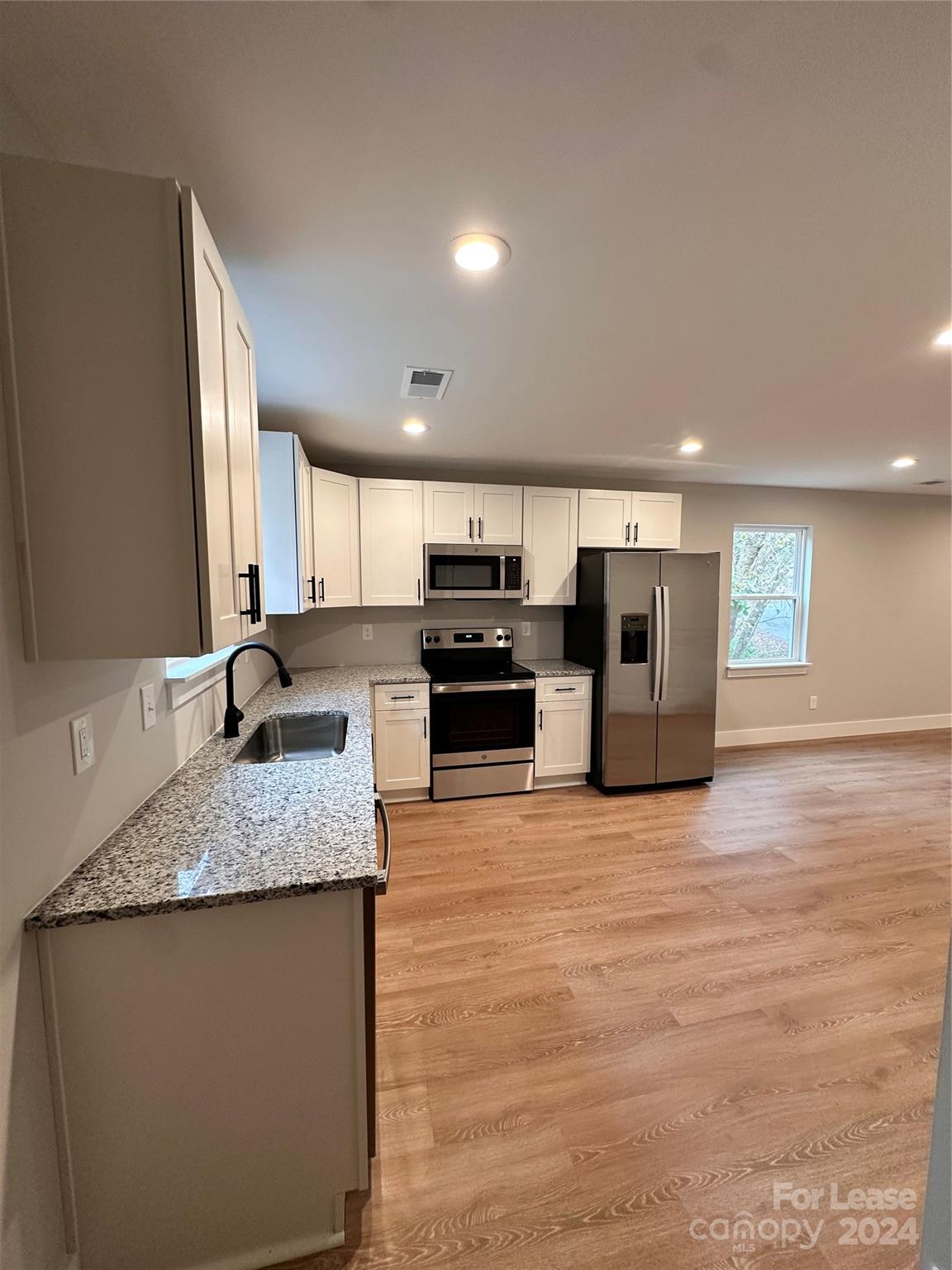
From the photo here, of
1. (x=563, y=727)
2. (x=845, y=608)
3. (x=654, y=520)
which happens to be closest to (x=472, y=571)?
(x=563, y=727)

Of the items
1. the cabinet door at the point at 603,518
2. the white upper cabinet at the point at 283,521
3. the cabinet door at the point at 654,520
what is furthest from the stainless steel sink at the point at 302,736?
the cabinet door at the point at 654,520

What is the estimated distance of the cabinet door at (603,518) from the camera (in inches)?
154

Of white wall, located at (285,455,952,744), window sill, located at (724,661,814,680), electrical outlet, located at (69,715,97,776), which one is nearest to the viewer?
electrical outlet, located at (69,715,97,776)

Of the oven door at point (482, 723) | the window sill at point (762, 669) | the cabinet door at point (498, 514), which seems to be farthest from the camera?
the window sill at point (762, 669)

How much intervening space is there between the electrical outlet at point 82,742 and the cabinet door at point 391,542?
8.15 ft

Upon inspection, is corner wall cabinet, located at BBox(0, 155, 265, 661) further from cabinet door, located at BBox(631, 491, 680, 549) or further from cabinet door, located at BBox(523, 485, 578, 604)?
cabinet door, located at BBox(631, 491, 680, 549)

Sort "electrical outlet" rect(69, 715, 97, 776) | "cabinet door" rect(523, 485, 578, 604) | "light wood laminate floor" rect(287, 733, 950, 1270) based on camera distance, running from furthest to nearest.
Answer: "cabinet door" rect(523, 485, 578, 604) < "light wood laminate floor" rect(287, 733, 950, 1270) < "electrical outlet" rect(69, 715, 97, 776)

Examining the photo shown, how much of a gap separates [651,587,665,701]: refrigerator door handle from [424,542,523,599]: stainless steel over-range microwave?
3.30 feet

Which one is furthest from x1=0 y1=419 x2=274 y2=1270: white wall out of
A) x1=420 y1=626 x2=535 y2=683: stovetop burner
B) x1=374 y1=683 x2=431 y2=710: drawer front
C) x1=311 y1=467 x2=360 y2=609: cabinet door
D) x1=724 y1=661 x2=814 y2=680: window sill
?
x1=724 y1=661 x2=814 y2=680: window sill

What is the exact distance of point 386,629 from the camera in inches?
156

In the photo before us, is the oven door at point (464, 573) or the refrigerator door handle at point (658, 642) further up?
the oven door at point (464, 573)

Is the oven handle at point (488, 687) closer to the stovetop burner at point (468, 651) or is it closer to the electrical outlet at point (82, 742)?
the stovetop burner at point (468, 651)

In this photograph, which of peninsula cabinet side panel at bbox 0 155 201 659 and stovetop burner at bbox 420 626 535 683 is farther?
stovetop burner at bbox 420 626 535 683

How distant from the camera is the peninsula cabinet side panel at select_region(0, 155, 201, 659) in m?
0.91
